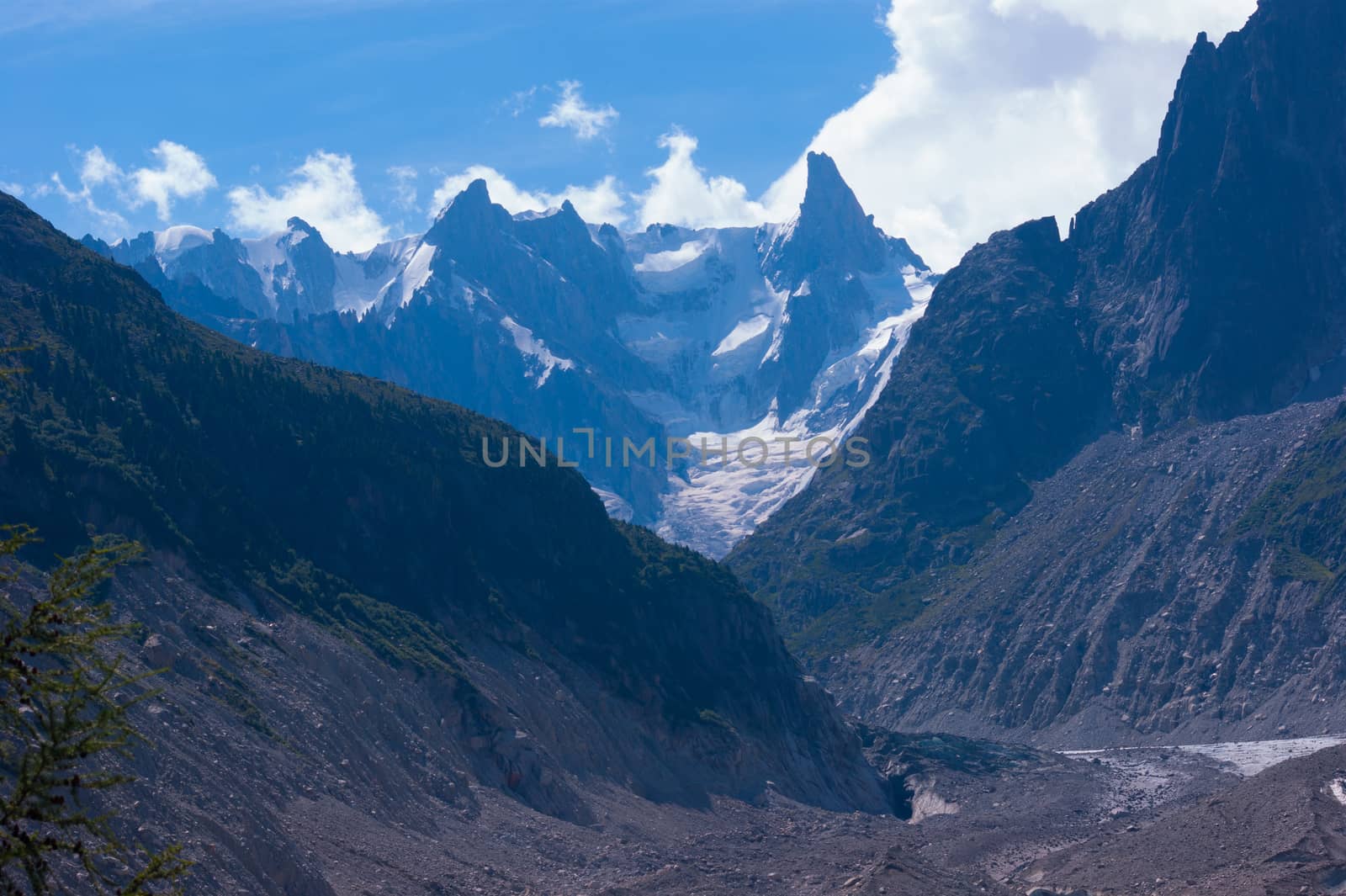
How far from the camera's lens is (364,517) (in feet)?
458

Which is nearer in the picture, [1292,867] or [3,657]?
[3,657]

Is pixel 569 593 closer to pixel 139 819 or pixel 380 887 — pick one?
pixel 380 887

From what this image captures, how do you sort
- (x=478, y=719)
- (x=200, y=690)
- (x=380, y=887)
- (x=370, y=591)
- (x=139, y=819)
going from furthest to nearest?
1. (x=370, y=591)
2. (x=478, y=719)
3. (x=200, y=690)
4. (x=380, y=887)
5. (x=139, y=819)

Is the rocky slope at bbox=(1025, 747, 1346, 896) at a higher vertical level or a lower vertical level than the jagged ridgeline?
lower

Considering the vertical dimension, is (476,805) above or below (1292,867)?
above

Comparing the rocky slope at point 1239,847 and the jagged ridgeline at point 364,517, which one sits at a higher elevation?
the jagged ridgeline at point 364,517

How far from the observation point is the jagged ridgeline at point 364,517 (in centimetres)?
11681

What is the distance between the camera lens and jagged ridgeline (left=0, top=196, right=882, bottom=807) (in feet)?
383

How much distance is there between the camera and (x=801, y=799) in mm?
139000

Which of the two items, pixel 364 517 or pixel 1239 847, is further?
pixel 364 517

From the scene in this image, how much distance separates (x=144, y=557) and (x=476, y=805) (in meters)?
24.9

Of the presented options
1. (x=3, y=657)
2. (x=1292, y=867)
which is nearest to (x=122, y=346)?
(x=1292, y=867)

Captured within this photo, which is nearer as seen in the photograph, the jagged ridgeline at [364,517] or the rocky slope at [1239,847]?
the rocky slope at [1239,847]

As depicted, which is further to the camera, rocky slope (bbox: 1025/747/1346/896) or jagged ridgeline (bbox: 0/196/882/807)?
jagged ridgeline (bbox: 0/196/882/807)
